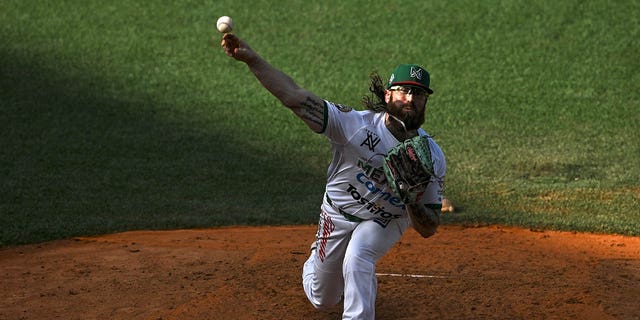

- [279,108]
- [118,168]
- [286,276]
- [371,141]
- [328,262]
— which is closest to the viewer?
[371,141]

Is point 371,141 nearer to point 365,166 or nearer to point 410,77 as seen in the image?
point 365,166

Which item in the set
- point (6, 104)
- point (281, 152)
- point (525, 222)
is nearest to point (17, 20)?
point (6, 104)

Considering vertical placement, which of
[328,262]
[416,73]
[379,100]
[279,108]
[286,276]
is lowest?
[286,276]

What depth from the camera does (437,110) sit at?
523 inches

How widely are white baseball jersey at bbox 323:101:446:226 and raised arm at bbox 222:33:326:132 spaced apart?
0.36 feet

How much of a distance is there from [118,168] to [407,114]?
19.6ft

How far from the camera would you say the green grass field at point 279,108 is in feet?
32.8

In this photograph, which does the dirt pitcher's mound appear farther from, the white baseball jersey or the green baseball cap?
the green baseball cap

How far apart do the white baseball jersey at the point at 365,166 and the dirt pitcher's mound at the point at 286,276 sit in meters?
0.84

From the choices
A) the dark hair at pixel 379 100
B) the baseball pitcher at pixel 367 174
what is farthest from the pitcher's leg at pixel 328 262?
the dark hair at pixel 379 100

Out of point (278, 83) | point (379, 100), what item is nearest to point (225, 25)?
point (278, 83)

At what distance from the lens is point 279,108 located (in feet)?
44.3

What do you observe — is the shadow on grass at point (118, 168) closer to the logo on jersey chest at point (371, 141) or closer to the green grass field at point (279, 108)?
the green grass field at point (279, 108)

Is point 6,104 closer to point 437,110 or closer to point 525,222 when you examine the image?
point 437,110
